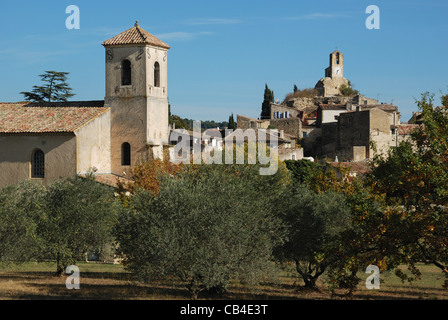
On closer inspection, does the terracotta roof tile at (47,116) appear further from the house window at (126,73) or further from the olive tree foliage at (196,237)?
the olive tree foliage at (196,237)

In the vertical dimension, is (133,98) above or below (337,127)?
below

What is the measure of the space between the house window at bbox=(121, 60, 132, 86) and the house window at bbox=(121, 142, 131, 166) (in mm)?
3835

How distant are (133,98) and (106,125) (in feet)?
7.77

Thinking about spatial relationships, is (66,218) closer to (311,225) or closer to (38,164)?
(311,225)

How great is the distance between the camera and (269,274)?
22.6m

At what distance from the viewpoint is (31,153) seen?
40250 mm

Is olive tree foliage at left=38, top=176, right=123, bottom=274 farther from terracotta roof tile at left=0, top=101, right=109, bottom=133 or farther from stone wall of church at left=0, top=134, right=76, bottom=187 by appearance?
terracotta roof tile at left=0, top=101, right=109, bottom=133

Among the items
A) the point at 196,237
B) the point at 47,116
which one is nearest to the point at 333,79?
the point at 47,116
